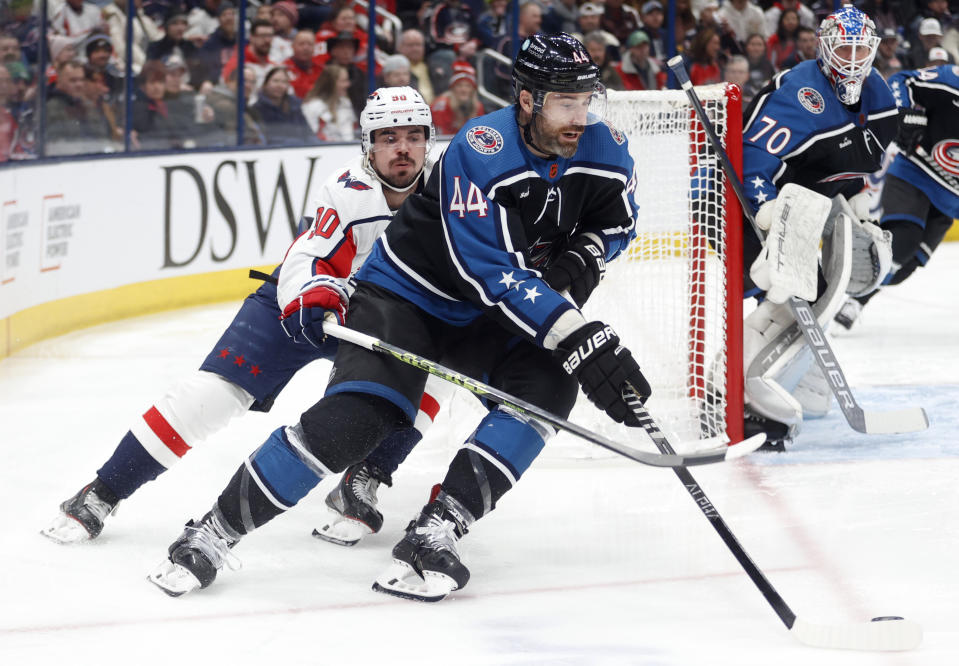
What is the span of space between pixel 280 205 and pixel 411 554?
149 inches

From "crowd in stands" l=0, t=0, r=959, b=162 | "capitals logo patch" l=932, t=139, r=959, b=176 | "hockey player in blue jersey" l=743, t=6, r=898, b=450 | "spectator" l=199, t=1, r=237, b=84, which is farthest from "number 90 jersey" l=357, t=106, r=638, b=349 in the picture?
"spectator" l=199, t=1, r=237, b=84

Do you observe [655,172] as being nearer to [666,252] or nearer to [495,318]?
[666,252]

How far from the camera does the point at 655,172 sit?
3.41 m

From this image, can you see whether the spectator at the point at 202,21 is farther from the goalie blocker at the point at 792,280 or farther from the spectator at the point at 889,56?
the spectator at the point at 889,56

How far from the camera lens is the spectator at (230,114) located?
18.8 ft

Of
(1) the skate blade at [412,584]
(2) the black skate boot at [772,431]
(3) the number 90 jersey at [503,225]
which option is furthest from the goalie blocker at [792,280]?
(1) the skate blade at [412,584]

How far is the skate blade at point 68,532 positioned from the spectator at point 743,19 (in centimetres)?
572

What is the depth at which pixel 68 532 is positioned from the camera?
2.58 meters

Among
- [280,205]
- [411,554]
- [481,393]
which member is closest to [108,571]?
[411,554]

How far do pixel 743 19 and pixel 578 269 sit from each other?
5.53 m

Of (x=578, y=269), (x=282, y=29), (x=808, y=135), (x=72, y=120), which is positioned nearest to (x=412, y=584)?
(x=578, y=269)

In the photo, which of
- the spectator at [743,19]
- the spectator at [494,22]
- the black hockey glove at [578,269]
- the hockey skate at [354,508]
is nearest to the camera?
the black hockey glove at [578,269]

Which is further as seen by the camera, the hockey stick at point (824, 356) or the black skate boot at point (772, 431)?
the black skate boot at point (772, 431)

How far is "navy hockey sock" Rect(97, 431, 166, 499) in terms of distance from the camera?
8.38ft
